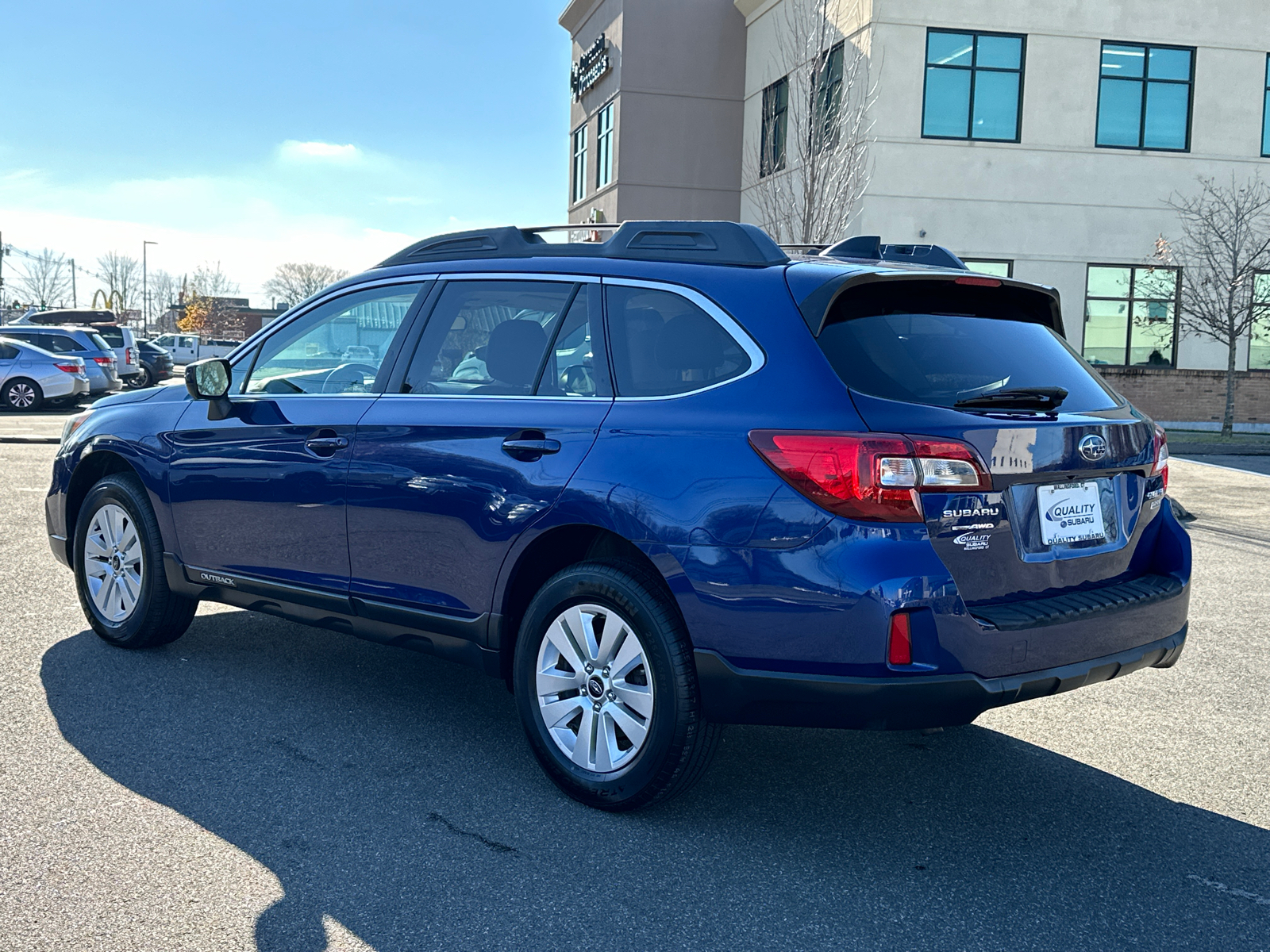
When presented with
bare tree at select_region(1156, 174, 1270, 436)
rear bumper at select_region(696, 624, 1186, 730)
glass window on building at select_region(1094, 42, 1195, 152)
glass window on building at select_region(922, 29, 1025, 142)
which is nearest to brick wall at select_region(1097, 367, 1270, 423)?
bare tree at select_region(1156, 174, 1270, 436)

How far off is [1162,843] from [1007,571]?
42.0 inches

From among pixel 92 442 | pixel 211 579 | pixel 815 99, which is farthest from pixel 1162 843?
pixel 815 99

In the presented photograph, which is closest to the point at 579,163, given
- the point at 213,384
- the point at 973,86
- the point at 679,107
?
the point at 679,107

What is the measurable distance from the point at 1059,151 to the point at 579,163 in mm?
18528

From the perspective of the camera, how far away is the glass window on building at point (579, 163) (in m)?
39.4

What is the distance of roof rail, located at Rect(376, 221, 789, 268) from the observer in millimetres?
4008

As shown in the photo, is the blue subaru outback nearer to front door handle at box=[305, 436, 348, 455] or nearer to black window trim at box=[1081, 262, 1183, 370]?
front door handle at box=[305, 436, 348, 455]

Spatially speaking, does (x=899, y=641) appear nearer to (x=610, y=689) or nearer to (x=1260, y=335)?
(x=610, y=689)

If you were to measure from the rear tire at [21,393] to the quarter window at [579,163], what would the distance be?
19398 mm

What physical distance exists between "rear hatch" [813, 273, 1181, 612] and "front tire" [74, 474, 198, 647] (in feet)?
11.7

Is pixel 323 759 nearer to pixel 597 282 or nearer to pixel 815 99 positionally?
pixel 597 282

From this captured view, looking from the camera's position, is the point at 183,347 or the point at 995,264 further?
the point at 183,347

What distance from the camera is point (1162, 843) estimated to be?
3.79 m

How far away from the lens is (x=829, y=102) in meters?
25.6
